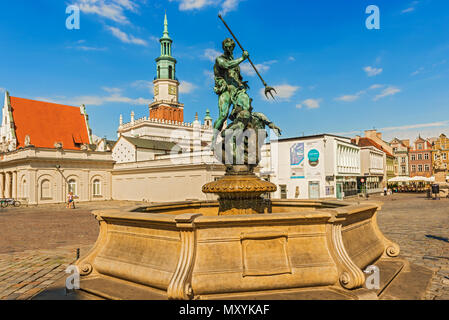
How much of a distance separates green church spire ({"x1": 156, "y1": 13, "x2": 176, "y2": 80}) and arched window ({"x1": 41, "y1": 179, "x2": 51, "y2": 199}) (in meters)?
38.5

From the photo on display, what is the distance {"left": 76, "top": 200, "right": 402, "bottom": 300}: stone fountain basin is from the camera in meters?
4.39

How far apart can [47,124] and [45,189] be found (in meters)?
15.6

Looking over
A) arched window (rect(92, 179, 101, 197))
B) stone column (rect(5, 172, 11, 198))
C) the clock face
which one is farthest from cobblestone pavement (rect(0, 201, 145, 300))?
the clock face

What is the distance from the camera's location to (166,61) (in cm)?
6725

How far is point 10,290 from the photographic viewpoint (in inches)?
220

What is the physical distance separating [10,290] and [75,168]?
37118 mm

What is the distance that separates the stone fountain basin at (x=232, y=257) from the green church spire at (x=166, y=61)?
66666 millimetres

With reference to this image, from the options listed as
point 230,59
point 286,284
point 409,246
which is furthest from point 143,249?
point 409,246

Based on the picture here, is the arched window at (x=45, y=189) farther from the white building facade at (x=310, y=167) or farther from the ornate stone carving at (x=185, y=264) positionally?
the ornate stone carving at (x=185, y=264)

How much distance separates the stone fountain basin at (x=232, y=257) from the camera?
14.4 ft

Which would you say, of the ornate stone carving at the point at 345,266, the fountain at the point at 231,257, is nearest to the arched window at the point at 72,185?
the fountain at the point at 231,257
